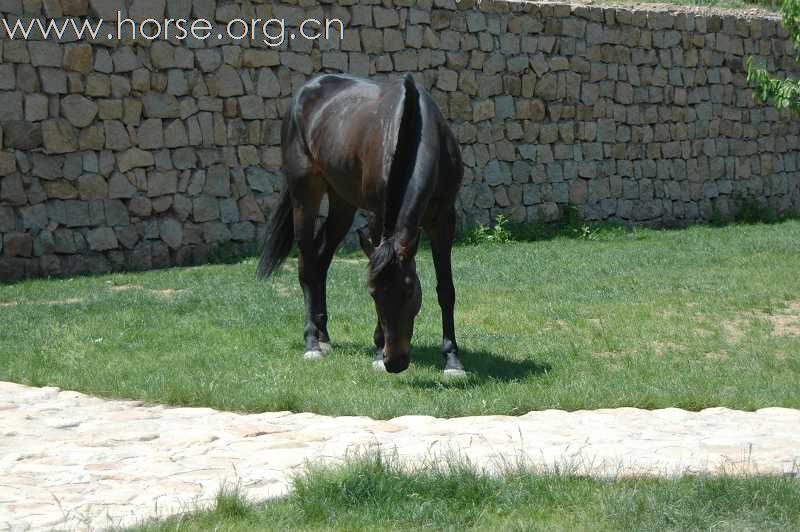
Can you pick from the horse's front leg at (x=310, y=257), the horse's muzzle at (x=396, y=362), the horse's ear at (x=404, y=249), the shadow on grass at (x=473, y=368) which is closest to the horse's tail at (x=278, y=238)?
the horse's front leg at (x=310, y=257)

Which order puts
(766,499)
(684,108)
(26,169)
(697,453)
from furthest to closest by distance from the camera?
1. (684,108)
2. (26,169)
3. (697,453)
4. (766,499)

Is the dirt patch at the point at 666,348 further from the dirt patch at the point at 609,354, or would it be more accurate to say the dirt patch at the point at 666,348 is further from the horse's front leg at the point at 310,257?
the horse's front leg at the point at 310,257

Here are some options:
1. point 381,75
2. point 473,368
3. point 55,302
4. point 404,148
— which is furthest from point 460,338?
point 381,75

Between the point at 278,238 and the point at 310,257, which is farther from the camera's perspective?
the point at 278,238

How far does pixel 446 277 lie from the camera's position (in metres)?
8.22

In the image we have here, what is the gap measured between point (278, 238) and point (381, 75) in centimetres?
635

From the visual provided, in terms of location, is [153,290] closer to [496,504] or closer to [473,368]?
[473,368]

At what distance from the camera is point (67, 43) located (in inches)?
512

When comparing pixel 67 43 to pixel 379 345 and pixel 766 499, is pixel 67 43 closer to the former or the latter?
pixel 379 345

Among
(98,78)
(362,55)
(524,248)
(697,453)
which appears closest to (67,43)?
(98,78)

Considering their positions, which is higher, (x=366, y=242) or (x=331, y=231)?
(x=366, y=242)

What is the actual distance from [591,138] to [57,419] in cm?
1263

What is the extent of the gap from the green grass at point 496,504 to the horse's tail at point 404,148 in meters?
2.36

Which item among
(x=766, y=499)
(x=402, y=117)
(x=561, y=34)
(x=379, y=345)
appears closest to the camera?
(x=766, y=499)
